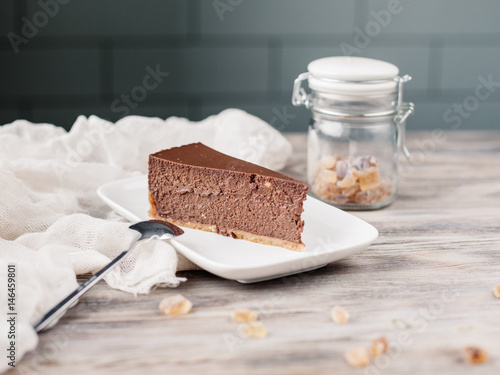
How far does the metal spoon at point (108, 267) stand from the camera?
1036 mm

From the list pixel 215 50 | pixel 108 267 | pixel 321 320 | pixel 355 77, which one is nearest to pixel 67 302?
pixel 108 267

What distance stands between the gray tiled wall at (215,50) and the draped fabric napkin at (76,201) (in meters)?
0.93

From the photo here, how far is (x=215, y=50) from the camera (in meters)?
3.05

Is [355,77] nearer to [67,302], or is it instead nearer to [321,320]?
[321,320]

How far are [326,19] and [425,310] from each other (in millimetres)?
2219

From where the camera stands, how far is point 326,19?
3080 millimetres

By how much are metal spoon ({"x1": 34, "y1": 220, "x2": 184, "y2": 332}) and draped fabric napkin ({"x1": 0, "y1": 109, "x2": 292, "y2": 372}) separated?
0.02m

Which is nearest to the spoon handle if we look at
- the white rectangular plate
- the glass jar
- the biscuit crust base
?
the white rectangular plate

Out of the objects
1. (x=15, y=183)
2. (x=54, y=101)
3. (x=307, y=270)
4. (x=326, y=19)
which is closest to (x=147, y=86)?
(x=54, y=101)

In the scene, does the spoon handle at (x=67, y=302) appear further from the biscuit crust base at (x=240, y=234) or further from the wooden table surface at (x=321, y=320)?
the biscuit crust base at (x=240, y=234)

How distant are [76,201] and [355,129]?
804 mm

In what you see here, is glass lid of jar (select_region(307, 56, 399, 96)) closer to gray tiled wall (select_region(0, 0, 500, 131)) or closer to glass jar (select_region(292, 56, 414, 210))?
glass jar (select_region(292, 56, 414, 210))

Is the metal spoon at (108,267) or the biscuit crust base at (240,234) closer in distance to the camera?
the metal spoon at (108,267)

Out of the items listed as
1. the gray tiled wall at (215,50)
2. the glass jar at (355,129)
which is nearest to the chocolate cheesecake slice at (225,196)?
the glass jar at (355,129)
